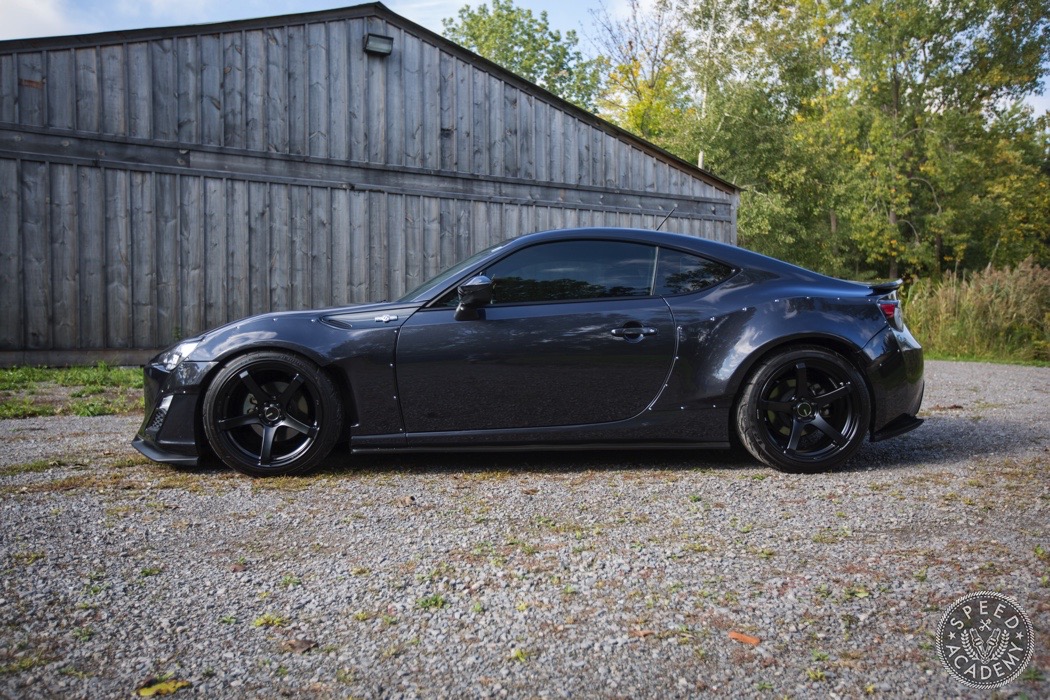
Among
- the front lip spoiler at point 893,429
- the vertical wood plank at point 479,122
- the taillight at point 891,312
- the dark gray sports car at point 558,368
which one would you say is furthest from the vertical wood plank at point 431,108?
the front lip spoiler at point 893,429

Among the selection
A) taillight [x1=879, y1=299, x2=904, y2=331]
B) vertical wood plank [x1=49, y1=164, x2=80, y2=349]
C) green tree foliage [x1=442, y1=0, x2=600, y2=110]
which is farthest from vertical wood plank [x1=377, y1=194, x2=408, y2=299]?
green tree foliage [x1=442, y1=0, x2=600, y2=110]

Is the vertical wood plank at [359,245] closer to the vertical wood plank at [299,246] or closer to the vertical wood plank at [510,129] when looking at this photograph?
the vertical wood plank at [299,246]

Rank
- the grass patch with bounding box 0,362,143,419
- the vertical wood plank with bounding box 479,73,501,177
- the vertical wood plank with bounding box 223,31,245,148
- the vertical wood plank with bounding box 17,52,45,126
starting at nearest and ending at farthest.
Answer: the grass patch with bounding box 0,362,143,419 < the vertical wood plank with bounding box 17,52,45,126 < the vertical wood plank with bounding box 223,31,245,148 < the vertical wood plank with bounding box 479,73,501,177

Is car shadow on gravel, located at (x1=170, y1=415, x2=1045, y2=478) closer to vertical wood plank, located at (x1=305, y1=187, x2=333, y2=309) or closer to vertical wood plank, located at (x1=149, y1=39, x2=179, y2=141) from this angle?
vertical wood plank, located at (x1=305, y1=187, x2=333, y2=309)

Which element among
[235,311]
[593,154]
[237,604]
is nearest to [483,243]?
[593,154]

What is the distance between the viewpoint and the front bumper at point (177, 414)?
4.14m

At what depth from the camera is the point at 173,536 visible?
3105 millimetres

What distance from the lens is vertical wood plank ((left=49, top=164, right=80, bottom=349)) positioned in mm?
9344

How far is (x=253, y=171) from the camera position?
10.6 metres

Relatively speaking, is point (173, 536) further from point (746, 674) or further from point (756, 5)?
point (756, 5)

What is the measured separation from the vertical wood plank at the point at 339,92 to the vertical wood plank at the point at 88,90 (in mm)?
2945

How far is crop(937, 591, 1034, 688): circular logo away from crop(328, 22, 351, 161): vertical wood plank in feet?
33.9

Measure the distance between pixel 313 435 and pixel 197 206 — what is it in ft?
23.7

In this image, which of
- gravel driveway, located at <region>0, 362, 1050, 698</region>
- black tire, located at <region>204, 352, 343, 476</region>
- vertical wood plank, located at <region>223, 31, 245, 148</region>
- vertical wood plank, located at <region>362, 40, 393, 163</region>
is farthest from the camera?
vertical wood plank, located at <region>362, 40, 393, 163</region>
